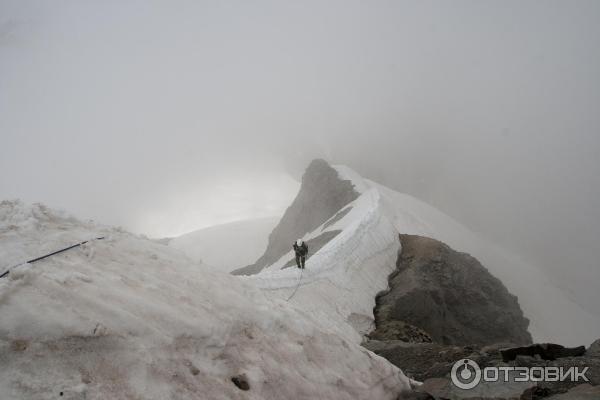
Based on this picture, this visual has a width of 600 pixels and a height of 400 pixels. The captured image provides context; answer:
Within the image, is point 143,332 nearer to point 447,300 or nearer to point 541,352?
point 541,352

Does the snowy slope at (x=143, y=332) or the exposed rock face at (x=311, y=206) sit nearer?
the snowy slope at (x=143, y=332)

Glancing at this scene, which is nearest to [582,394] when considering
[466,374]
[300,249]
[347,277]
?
[466,374]

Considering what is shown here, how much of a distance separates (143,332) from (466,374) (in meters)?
6.58

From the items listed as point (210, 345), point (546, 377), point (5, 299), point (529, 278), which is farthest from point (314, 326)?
point (529, 278)

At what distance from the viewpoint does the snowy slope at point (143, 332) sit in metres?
4.65

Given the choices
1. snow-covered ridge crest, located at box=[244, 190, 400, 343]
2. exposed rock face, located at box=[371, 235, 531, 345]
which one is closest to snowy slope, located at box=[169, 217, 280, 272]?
snow-covered ridge crest, located at box=[244, 190, 400, 343]

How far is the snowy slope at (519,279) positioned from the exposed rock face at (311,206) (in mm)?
1548

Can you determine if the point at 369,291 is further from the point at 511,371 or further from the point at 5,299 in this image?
the point at 5,299

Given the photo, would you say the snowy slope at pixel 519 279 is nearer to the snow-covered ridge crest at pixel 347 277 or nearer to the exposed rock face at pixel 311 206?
the exposed rock face at pixel 311 206

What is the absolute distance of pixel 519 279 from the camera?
128ft

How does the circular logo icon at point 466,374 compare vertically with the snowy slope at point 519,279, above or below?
below

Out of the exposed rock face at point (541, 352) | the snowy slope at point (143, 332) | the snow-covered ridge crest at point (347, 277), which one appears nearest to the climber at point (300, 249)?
the snow-covered ridge crest at point (347, 277)

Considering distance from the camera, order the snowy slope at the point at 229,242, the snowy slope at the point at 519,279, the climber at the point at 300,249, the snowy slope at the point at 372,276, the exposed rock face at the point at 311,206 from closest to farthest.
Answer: the snowy slope at the point at 372,276
the climber at the point at 300,249
the snowy slope at the point at 519,279
the exposed rock face at the point at 311,206
the snowy slope at the point at 229,242

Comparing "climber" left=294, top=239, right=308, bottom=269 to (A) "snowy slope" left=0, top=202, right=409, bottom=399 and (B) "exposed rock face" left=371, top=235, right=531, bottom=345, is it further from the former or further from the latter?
(A) "snowy slope" left=0, top=202, right=409, bottom=399
